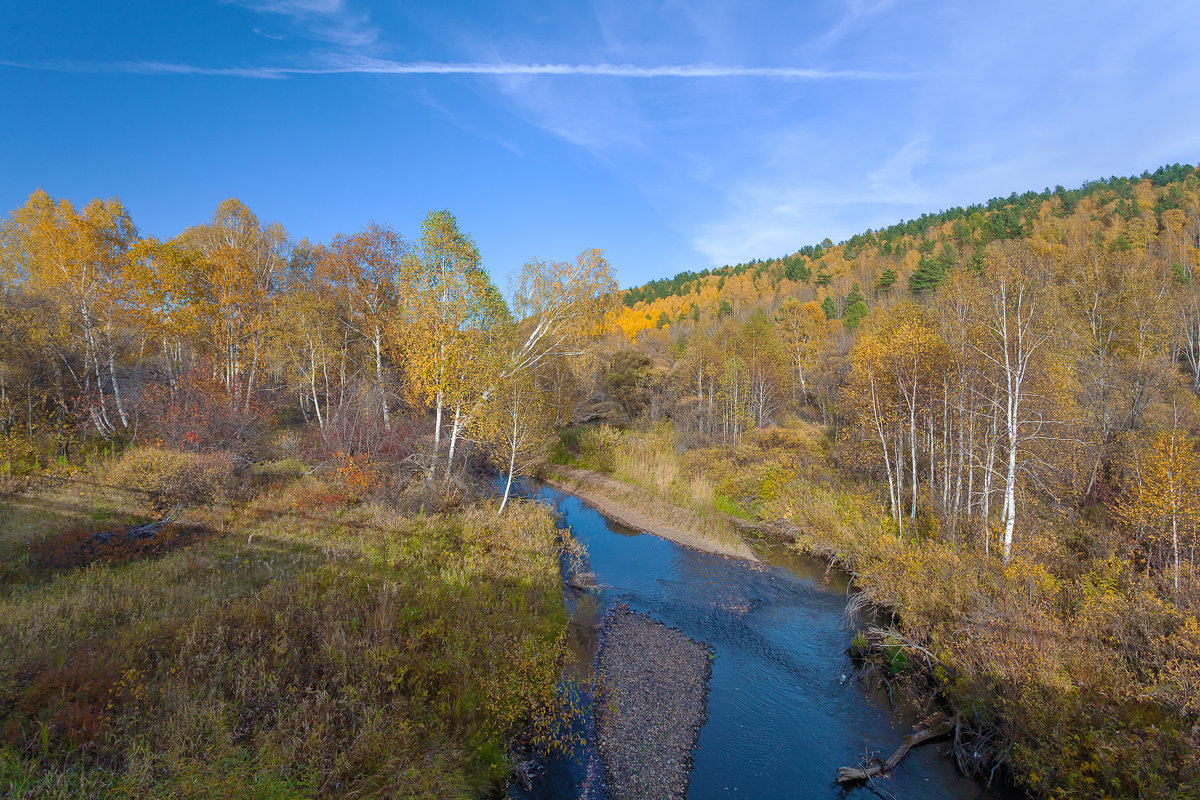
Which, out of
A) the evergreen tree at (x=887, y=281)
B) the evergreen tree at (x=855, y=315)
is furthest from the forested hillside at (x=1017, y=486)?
the evergreen tree at (x=887, y=281)

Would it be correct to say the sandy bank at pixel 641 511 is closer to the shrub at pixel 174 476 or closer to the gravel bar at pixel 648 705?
the gravel bar at pixel 648 705

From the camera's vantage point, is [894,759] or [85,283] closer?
[894,759]

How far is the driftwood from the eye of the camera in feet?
27.4

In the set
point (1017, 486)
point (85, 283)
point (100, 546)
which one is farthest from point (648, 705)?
point (85, 283)

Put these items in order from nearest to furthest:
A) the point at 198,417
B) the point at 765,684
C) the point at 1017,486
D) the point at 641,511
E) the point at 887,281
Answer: the point at 765,684 < the point at 1017,486 < the point at 198,417 < the point at 641,511 < the point at 887,281

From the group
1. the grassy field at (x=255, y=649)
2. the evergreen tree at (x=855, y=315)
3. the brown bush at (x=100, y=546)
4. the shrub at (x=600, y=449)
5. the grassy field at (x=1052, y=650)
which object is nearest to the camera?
the grassy field at (x=255, y=649)

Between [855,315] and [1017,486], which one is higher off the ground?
[855,315]

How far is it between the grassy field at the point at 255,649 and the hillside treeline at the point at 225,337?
427cm

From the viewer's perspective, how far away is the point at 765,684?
36.9ft

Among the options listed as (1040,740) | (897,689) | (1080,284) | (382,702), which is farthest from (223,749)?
(1080,284)

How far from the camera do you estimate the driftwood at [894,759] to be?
27.4 ft

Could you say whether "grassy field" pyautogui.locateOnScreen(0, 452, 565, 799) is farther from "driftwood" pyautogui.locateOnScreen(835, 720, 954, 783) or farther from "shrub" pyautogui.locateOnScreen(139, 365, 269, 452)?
"driftwood" pyautogui.locateOnScreen(835, 720, 954, 783)

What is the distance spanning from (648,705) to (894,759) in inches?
178

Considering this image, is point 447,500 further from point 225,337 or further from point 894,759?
point 225,337
